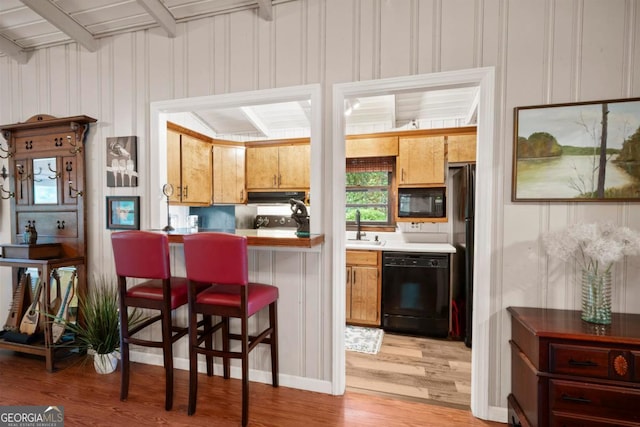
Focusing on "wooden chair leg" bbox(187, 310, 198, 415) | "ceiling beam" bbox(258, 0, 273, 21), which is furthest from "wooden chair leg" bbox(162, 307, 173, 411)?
"ceiling beam" bbox(258, 0, 273, 21)

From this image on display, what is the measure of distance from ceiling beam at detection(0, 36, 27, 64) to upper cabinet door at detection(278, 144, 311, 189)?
2736 millimetres

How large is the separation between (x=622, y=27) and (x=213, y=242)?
2.70m

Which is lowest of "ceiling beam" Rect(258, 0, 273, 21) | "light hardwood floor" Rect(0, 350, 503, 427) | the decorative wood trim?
"light hardwood floor" Rect(0, 350, 503, 427)

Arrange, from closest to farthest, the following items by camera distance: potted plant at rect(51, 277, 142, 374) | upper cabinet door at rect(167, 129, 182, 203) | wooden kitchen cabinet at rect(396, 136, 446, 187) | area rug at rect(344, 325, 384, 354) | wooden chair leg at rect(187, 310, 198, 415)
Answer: wooden chair leg at rect(187, 310, 198, 415) < potted plant at rect(51, 277, 142, 374) < area rug at rect(344, 325, 384, 354) < upper cabinet door at rect(167, 129, 182, 203) < wooden kitchen cabinet at rect(396, 136, 446, 187)

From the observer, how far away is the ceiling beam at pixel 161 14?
6.88ft

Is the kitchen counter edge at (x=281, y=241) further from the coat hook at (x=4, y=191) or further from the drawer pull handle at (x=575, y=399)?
the coat hook at (x=4, y=191)

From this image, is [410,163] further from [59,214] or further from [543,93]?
[59,214]

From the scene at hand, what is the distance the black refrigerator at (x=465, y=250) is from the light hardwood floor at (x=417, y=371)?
0.96ft

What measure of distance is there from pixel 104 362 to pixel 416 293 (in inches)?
119

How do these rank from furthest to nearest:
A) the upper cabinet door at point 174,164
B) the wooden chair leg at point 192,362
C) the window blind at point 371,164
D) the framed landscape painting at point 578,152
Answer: the window blind at point 371,164 → the upper cabinet door at point 174,164 → the wooden chair leg at point 192,362 → the framed landscape painting at point 578,152

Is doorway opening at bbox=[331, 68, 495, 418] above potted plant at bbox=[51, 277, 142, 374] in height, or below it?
above

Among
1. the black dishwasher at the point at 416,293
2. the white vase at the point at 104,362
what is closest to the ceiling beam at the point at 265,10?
the black dishwasher at the point at 416,293

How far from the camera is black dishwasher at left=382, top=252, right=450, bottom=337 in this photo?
3168mm

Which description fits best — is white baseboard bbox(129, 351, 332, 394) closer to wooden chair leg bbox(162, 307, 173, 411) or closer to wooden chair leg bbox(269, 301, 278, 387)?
wooden chair leg bbox(269, 301, 278, 387)
